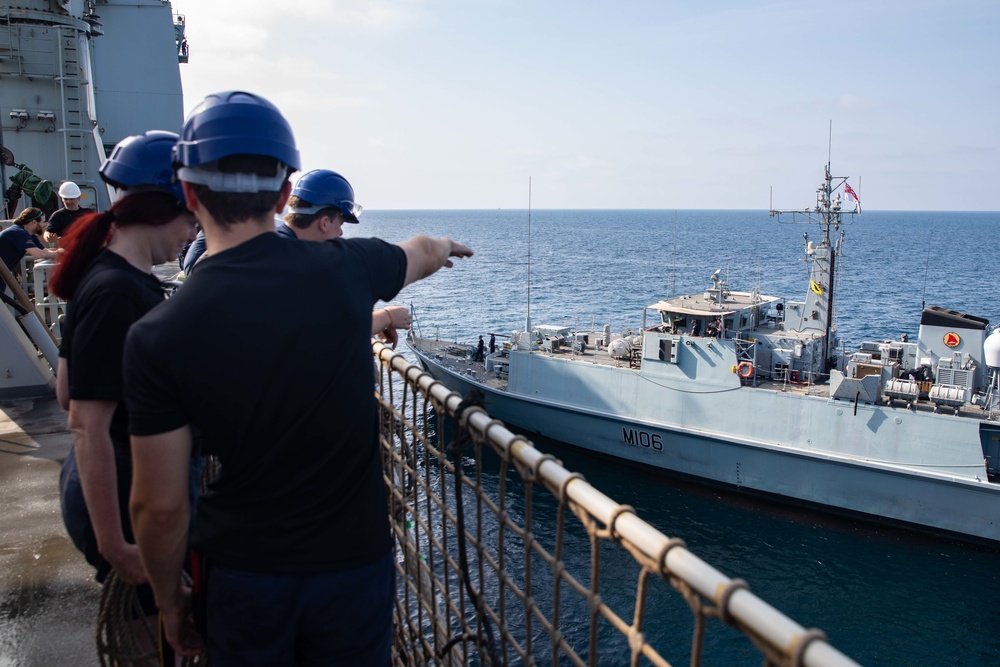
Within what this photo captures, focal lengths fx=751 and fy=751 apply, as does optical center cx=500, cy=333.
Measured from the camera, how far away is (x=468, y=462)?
68.9ft

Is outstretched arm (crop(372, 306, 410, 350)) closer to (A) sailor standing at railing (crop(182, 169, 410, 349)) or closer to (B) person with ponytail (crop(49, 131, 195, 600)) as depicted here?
(A) sailor standing at railing (crop(182, 169, 410, 349))

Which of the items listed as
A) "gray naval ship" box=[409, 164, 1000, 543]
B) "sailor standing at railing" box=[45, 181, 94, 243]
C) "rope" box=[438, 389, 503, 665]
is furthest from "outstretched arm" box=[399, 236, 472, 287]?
"gray naval ship" box=[409, 164, 1000, 543]

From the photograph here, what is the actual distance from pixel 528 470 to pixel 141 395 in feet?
3.31

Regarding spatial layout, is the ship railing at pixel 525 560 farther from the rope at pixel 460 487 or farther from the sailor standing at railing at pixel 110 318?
the sailor standing at railing at pixel 110 318

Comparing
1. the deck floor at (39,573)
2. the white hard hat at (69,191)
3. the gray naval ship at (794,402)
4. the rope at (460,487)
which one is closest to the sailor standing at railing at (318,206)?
the rope at (460,487)

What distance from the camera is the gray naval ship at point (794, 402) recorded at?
16.0m

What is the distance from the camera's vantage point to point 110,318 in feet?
7.45

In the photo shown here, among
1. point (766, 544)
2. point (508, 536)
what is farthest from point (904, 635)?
point (508, 536)

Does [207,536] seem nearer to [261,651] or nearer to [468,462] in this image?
[261,651]

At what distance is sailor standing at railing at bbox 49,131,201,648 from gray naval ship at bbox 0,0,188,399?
9.02 m

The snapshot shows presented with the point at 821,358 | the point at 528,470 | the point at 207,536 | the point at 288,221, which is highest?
the point at 288,221

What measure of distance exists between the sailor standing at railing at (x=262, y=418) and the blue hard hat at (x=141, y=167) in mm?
678

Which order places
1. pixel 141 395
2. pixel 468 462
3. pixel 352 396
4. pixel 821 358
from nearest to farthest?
1. pixel 141 395
2. pixel 352 396
3. pixel 821 358
4. pixel 468 462

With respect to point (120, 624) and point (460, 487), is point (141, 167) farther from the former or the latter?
point (120, 624)
